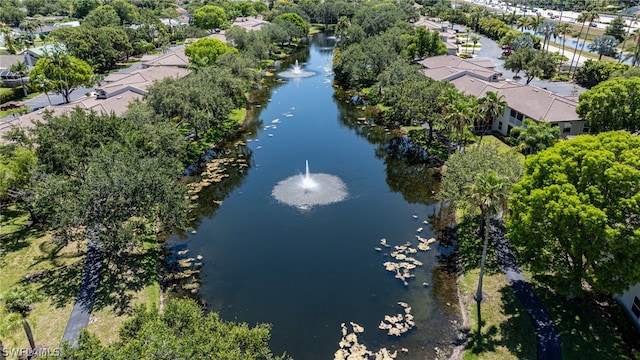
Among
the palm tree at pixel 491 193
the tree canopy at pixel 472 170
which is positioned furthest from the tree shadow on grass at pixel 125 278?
the tree canopy at pixel 472 170

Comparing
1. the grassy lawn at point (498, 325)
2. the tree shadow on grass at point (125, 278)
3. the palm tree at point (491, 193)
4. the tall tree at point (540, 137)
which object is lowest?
the grassy lawn at point (498, 325)

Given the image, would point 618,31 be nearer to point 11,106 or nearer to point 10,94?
point 11,106

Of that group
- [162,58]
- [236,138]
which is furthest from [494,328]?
[162,58]

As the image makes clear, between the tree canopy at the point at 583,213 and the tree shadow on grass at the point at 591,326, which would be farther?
the tree shadow on grass at the point at 591,326

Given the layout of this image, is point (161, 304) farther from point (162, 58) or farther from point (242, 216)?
point (162, 58)

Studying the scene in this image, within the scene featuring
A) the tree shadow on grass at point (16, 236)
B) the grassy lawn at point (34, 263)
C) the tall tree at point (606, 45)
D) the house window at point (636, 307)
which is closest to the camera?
the house window at point (636, 307)

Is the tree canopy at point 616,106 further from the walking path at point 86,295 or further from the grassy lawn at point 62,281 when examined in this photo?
the walking path at point 86,295

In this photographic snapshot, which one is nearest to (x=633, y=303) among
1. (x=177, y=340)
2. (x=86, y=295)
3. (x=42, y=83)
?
(x=177, y=340)

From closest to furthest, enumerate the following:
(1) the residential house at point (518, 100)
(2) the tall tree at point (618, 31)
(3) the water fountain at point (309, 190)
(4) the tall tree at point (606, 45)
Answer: (3) the water fountain at point (309, 190)
(1) the residential house at point (518, 100)
(4) the tall tree at point (606, 45)
(2) the tall tree at point (618, 31)

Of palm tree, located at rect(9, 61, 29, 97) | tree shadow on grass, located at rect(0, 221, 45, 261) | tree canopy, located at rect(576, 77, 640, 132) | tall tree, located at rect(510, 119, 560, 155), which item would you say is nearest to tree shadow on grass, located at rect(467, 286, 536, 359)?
tall tree, located at rect(510, 119, 560, 155)
